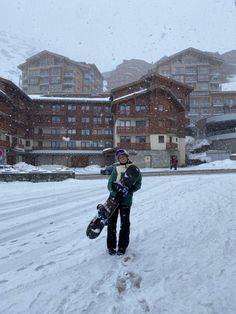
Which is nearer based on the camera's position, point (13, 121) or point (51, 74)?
point (13, 121)

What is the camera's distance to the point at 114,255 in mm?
5723

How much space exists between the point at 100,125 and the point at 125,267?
54.1m

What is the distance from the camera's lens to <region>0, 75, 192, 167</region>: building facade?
48906 millimetres

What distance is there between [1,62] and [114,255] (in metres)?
185

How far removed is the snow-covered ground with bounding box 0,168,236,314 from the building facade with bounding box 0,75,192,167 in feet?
129

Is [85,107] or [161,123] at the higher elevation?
[85,107]

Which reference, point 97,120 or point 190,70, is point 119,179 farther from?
point 190,70

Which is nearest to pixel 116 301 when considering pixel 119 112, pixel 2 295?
pixel 2 295

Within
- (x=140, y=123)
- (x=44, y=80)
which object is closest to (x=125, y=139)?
(x=140, y=123)

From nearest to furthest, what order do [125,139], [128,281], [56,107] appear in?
1. [128,281]
2. [125,139]
3. [56,107]

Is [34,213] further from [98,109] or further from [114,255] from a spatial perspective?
[98,109]

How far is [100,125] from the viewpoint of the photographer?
193ft

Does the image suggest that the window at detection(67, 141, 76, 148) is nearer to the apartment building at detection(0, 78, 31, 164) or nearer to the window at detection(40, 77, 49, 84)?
the apartment building at detection(0, 78, 31, 164)

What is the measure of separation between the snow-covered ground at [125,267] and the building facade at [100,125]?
Answer: 39331mm
